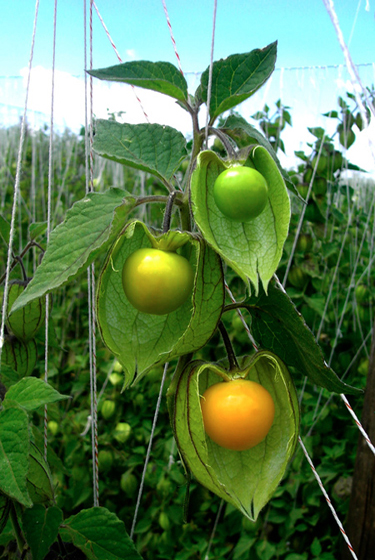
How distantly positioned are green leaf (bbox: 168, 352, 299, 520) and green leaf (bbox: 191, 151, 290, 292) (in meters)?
0.07

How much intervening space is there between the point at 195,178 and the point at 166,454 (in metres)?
0.87

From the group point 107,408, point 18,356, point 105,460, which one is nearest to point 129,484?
point 105,460

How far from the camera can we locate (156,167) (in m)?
0.34

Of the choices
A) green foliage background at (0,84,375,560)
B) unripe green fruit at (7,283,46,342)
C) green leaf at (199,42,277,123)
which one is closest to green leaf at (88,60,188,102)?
green leaf at (199,42,277,123)

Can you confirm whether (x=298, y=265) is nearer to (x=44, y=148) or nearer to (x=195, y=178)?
(x=195, y=178)

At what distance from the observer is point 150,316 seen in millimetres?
345

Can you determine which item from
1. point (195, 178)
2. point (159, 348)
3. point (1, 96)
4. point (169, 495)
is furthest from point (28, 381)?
point (1, 96)

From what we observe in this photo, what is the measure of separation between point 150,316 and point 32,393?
126 millimetres

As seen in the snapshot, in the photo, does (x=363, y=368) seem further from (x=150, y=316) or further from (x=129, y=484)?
(x=150, y=316)

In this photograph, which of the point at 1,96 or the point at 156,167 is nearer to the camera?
the point at 156,167

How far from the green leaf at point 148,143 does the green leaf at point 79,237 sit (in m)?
0.04

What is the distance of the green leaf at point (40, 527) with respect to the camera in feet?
1.28

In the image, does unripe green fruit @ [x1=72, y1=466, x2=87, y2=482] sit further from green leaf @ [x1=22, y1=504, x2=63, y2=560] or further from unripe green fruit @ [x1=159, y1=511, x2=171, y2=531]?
green leaf @ [x1=22, y1=504, x2=63, y2=560]

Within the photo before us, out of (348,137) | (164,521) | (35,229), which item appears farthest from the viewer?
(348,137)
